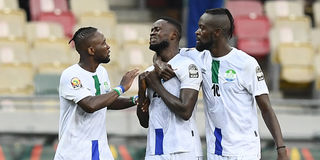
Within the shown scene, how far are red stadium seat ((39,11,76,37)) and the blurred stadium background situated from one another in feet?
0.05

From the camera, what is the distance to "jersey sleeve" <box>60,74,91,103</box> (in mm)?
6352

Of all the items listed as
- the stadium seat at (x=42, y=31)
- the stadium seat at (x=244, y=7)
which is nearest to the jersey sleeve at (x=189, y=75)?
the stadium seat at (x=42, y=31)

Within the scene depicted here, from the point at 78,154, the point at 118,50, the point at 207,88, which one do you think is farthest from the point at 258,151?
the point at 118,50

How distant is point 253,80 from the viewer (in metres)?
6.18

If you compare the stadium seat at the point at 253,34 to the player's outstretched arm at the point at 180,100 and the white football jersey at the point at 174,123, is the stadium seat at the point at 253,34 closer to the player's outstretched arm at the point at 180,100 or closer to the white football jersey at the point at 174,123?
the white football jersey at the point at 174,123

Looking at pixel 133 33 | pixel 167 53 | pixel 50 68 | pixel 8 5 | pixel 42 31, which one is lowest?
pixel 50 68

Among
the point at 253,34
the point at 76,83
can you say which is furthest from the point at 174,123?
the point at 253,34

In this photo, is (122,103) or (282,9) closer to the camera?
(122,103)

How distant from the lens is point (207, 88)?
20.6 ft

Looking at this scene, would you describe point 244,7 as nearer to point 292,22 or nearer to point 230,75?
point 292,22

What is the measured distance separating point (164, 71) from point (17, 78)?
555 centimetres

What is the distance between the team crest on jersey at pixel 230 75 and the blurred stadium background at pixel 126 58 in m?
3.33

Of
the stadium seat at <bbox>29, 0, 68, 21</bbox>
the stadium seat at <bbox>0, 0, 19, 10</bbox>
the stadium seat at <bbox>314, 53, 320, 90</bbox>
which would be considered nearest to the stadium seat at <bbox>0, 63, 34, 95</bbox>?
the stadium seat at <bbox>0, 0, 19, 10</bbox>

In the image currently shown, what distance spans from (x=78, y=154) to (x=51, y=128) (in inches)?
139
